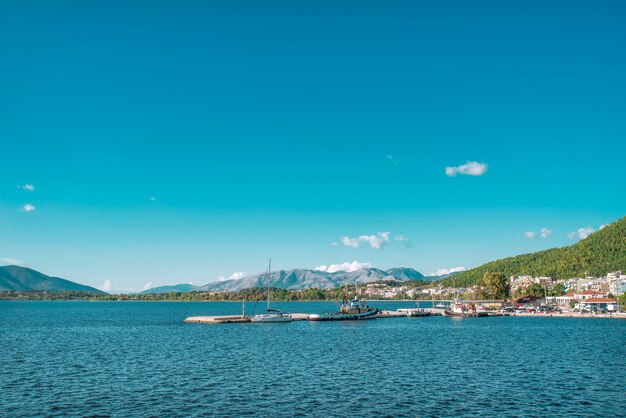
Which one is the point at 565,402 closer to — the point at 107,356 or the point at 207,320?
the point at 107,356

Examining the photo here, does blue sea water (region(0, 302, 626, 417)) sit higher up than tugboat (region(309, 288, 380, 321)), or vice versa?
tugboat (region(309, 288, 380, 321))

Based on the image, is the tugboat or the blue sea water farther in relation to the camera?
the tugboat

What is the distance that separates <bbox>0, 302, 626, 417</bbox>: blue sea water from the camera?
1793 inches

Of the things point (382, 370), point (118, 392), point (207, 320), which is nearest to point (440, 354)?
point (382, 370)

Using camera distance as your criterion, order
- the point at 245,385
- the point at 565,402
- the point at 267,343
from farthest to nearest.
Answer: the point at 267,343
the point at 245,385
the point at 565,402

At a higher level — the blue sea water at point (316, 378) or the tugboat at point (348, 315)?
the tugboat at point (348, 315)

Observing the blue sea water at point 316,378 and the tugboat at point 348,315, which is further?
the tugboat at point 348,315

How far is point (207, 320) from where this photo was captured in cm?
17312

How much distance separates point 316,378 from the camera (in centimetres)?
6059

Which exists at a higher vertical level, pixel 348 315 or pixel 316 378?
pixel 348 315

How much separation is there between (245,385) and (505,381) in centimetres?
3111

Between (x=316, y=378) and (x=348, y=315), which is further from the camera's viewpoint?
(x=348, y=315)

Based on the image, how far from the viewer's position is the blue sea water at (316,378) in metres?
45.5

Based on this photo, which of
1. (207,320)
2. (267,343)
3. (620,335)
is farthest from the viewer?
(207,320)
